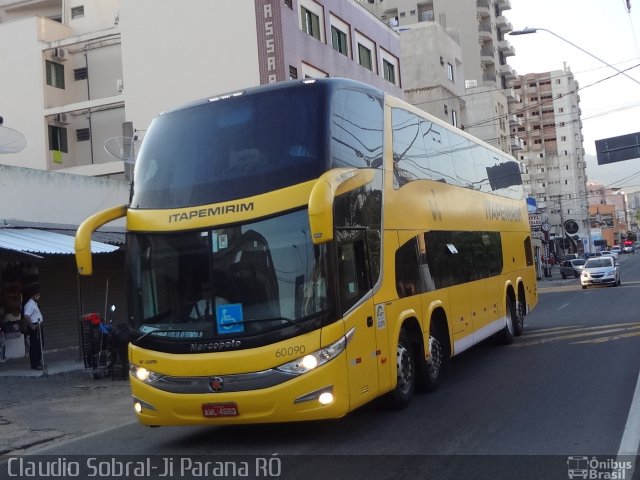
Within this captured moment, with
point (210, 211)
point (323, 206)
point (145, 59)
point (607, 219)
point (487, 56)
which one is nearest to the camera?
point (323, 206)

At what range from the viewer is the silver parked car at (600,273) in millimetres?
36531

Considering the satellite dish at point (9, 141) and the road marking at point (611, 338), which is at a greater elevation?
the satellite dish at point (9, 141)

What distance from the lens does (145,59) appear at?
31859 millimetres

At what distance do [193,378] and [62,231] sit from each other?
1291 cm

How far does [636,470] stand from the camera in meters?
6.01

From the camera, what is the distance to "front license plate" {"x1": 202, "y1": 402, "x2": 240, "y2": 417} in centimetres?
735

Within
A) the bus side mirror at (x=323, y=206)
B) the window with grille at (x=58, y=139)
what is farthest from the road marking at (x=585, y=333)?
the window with grille at (x=58, y=139)

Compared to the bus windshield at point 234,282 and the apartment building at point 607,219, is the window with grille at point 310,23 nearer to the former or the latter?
the bus windshield at point 234,282

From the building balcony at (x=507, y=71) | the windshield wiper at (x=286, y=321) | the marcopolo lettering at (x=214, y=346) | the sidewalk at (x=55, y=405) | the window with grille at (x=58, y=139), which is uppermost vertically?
the building balcony at (x=507, y=71)

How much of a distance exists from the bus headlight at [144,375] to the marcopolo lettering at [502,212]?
863 centimetres

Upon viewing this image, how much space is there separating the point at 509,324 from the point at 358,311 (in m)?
8.61

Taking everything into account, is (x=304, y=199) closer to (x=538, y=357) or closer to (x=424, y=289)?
(x=424, y=289)

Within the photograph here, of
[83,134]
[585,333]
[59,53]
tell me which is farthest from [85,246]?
[59,53]

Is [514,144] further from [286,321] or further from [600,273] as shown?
[286,321]
